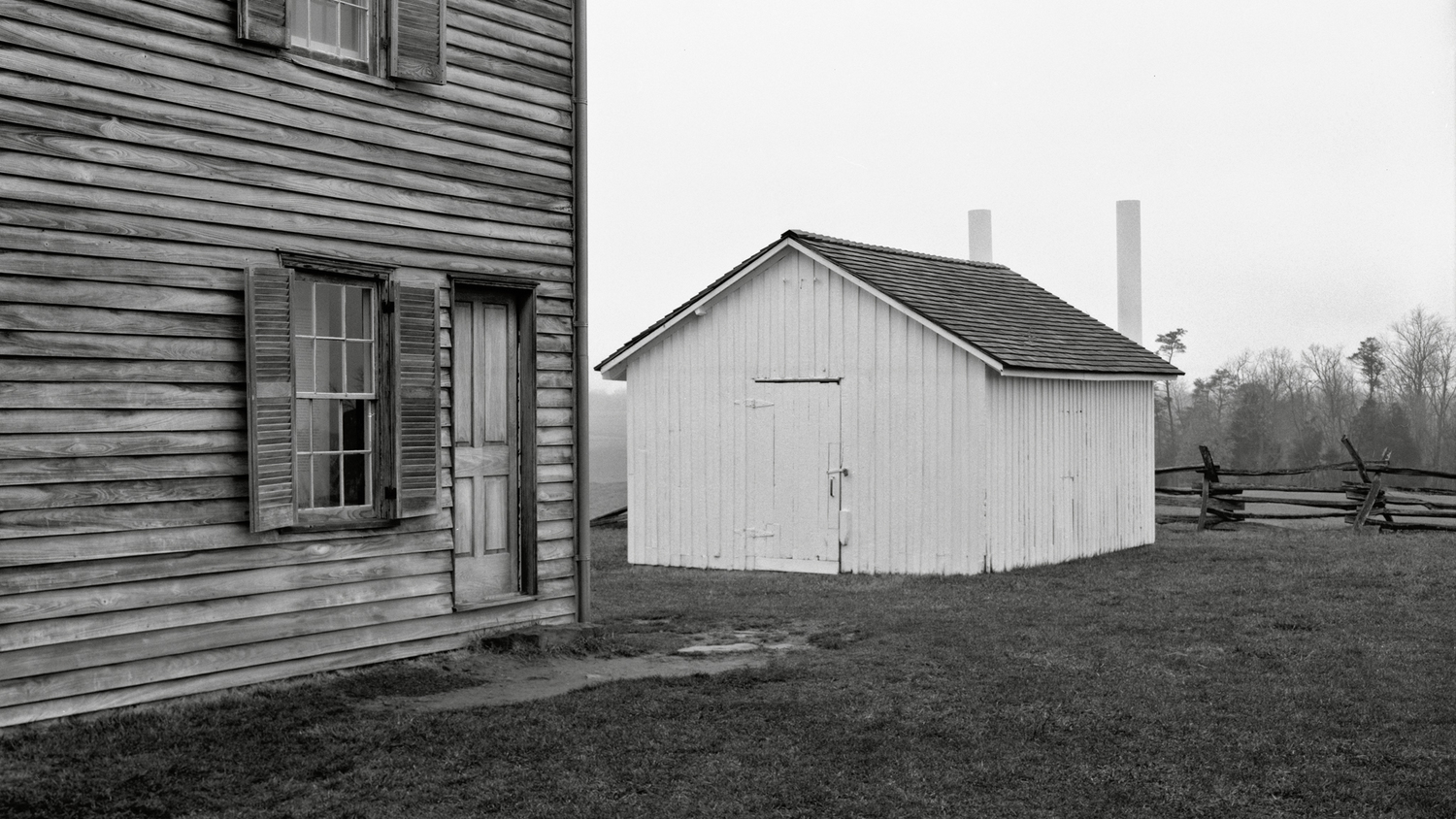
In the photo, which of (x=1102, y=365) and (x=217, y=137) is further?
(x=1102, y=365)

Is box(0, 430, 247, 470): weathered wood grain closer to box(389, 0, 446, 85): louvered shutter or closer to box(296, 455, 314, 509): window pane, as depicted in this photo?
box(296, 455, 314, 509): window pane

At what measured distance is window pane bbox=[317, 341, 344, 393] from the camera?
9.35m

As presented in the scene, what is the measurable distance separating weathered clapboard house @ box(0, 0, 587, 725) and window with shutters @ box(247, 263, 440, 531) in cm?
2

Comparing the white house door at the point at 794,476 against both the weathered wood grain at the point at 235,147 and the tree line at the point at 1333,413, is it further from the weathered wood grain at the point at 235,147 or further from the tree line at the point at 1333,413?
the tree line at the point at 1333,413

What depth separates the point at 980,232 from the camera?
124 feet

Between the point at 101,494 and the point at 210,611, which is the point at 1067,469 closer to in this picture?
the point at 210,611

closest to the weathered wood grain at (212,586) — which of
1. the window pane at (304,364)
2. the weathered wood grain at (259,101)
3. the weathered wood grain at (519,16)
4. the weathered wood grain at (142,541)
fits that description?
the weathered wood grain at (142,541)

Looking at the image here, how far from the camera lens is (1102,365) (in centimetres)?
1973

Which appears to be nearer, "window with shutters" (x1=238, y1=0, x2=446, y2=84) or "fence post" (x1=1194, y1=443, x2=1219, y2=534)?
"window with shutters" (x1=238, y1=0, x2=446, y2=84)

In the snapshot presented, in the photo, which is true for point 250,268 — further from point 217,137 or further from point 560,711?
point 560,711

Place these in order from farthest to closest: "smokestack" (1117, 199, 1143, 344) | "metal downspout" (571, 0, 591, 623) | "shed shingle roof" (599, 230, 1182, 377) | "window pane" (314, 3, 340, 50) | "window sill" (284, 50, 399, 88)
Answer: "smokestack" (1117, 199, 1143, 344), "shed shingle roof" (599, 230, 1182, 377), "metal downspout" (571, 0, 591, 623), "window pane" (314, 3, 340, 50), "window sill" (284, 50, 399, 88)

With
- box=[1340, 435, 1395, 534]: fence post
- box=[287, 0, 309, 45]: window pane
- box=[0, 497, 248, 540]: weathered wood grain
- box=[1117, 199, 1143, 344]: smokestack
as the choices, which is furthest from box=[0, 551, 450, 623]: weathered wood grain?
box=[1117, 199, 1143, 344]: smokestack

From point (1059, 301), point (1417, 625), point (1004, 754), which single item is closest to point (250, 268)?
point (1004, 754)

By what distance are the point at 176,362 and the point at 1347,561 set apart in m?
14.6
